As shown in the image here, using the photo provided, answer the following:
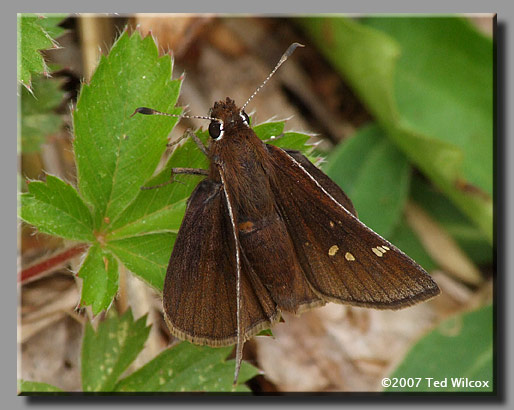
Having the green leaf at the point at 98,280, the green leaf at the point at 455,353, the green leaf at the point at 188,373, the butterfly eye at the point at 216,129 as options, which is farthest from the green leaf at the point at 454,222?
the green leaf at the point at 98,280

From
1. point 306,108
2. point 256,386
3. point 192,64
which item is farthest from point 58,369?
point 306,108

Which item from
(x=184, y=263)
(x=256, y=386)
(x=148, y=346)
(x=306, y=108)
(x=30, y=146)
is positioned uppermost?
(x=306, y=108)

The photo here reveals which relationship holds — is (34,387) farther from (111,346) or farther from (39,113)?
(39,113)

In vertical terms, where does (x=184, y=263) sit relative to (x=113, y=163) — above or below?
below

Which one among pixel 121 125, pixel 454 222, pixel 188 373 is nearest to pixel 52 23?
pixel 121 125

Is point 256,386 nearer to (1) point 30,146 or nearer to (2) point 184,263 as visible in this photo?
(2) point 184,263

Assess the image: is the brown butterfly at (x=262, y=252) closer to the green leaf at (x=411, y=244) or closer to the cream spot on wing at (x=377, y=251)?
the cream spot on wing at (x=377, y=251)

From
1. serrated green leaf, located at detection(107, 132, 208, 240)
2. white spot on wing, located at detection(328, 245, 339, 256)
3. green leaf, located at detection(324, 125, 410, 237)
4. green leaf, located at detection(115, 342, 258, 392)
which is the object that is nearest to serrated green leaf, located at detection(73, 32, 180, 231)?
serrated green leaf, located at detection(107, 132, 208, 240)
